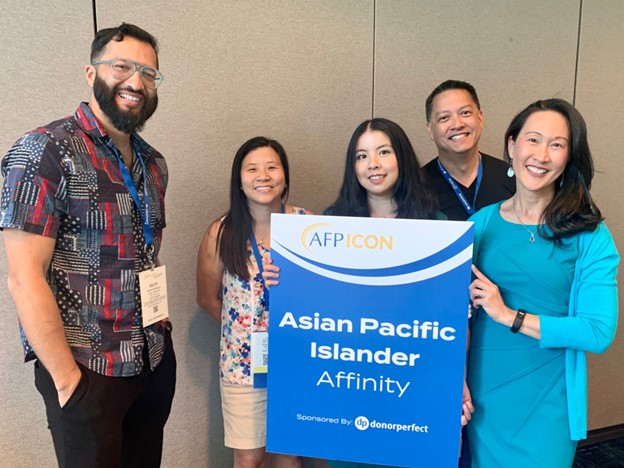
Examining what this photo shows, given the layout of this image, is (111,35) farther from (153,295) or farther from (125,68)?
(153,295)

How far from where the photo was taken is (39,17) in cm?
186

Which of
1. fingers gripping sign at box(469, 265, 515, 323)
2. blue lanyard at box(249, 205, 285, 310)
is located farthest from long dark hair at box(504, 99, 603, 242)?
blue lanyard at box(249, 205, 285, 310)

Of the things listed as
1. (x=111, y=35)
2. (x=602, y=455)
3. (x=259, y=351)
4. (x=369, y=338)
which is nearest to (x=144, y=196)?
(x=111, y=35)

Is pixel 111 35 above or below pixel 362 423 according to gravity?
above

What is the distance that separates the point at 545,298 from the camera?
49.6 inches

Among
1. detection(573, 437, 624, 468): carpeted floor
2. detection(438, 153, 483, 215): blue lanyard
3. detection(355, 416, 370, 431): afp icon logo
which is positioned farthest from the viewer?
detection(573, 437, 624, 468): carpeted floor

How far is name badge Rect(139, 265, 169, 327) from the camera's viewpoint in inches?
57.1

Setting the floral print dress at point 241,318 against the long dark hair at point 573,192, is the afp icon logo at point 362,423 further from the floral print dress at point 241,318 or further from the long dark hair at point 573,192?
the long dark hair at point 573,192

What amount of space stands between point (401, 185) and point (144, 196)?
0.91 metres

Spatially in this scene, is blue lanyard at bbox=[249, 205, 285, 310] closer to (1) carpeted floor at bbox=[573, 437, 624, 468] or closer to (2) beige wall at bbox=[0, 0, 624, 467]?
(2) beige wall at bbox=[0, 0, 624, 467]

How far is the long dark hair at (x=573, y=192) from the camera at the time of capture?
1.24m

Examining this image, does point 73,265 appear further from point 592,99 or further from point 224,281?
point 592,99

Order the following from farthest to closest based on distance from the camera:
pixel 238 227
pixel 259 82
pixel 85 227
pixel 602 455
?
pixel 602 455 < pixel 259 82 < pixel 238 227 < pixel 85 227

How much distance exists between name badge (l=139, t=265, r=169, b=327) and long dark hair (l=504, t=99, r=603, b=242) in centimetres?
122
